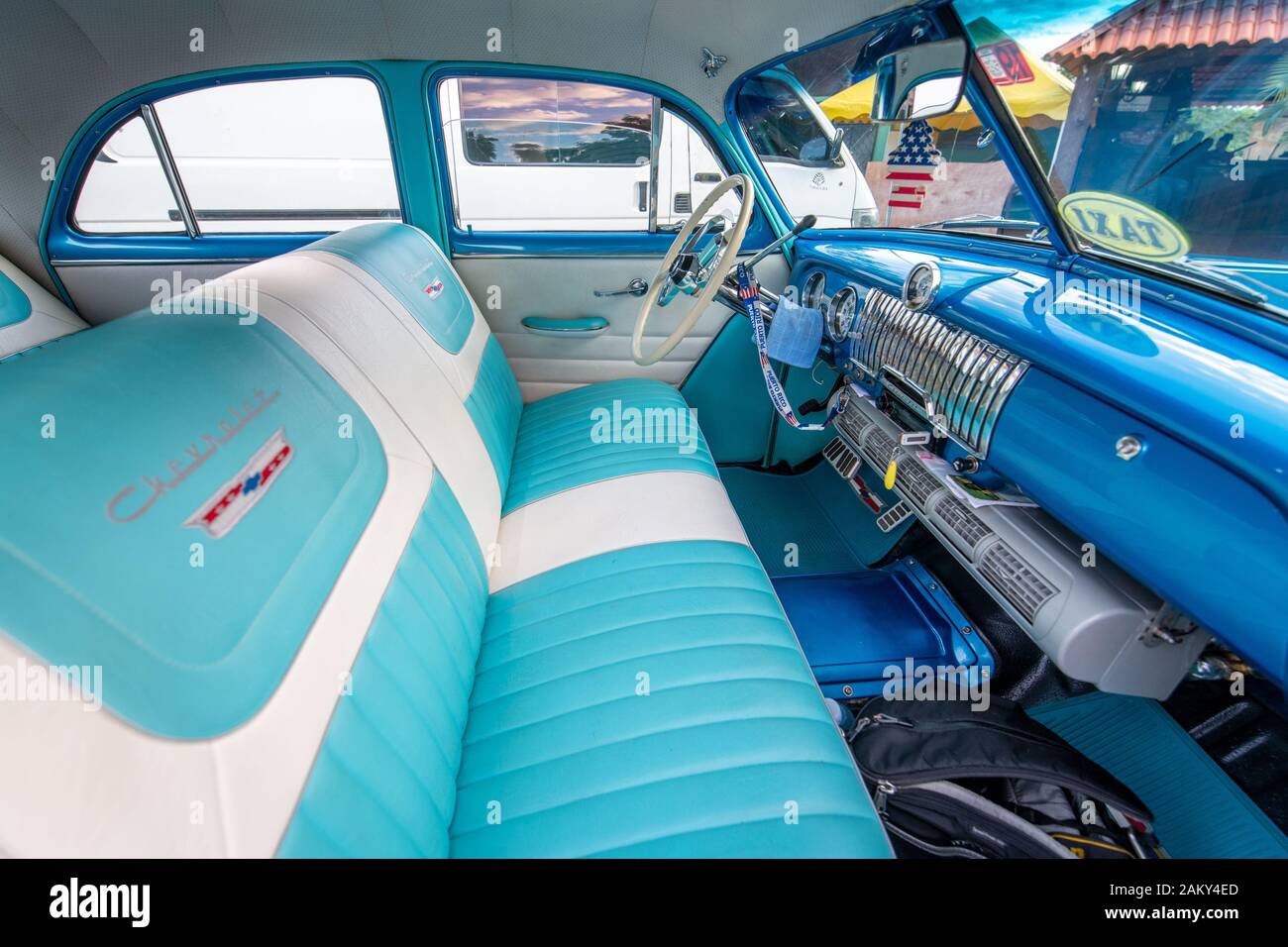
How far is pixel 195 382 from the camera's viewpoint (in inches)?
32.0

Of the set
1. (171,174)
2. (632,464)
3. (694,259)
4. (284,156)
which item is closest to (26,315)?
(171,174)

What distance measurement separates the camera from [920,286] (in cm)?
142

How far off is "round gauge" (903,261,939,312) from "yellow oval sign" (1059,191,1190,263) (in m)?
0.27

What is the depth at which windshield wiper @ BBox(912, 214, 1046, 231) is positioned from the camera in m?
1.45

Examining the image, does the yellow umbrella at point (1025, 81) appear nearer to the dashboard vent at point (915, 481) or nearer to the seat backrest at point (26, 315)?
the dashboard vent at point (915, 481)

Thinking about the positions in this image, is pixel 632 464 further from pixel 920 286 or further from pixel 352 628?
pixel 352 628

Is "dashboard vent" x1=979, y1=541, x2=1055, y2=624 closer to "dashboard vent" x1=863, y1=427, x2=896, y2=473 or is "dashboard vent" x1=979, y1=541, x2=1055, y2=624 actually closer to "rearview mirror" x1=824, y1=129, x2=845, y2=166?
"dashboard vent" x1=863, y1=427, x2=896, y2=473

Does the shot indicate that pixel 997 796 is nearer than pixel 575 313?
Yes

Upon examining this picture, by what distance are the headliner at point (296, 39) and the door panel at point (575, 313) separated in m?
0.62

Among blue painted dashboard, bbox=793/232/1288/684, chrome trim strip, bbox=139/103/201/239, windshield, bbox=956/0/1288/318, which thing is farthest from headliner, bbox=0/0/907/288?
blue painted dashboard, bbox=793/232/1288/684

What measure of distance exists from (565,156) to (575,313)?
2344 mm
